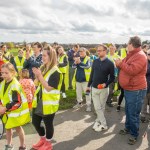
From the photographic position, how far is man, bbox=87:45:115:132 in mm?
6874

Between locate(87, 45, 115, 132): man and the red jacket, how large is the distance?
76 cm

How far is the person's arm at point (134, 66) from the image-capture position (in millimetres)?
5785

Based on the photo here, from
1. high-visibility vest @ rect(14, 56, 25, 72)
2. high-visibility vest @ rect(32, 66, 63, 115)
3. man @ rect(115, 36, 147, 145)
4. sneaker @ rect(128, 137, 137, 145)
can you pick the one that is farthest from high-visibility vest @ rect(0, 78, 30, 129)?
high-visibility vest @ rect(14, 56, 25, 72)

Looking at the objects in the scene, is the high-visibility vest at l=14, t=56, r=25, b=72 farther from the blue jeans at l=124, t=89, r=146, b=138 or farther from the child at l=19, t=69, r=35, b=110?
the blue jeans at l=124, t=89, r=146, b=138

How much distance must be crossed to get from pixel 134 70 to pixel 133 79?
0.31m

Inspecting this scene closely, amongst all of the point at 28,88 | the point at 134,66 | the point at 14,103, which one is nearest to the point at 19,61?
the point at 28,88

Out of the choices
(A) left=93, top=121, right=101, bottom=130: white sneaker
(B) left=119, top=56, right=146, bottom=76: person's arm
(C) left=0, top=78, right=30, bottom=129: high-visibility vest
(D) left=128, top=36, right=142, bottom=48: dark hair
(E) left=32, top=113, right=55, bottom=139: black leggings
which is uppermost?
(D) left=128, top=36, right=142, bottom=48: dark hair

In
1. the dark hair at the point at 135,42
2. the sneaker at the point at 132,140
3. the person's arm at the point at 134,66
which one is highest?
the dark hair at the point at 135,42

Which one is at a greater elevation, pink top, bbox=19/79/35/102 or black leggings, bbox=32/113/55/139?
pink top, bbox=19/79/35/102

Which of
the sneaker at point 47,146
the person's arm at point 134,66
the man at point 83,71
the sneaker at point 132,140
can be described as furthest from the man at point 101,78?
the sneaker at point 47,146

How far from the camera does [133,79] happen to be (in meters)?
6.04

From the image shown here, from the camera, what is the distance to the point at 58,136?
21.7 feet

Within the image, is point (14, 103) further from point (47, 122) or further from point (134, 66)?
point (134, 66)

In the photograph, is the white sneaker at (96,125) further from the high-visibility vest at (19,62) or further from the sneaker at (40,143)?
the high-visibility vest at (19,62)
